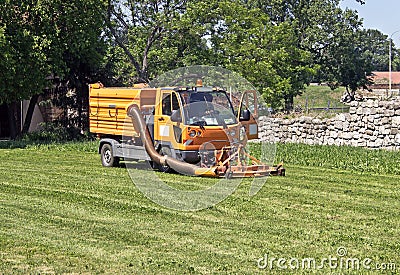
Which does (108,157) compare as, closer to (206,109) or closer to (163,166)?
(163,166)

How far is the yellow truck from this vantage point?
15.9 m

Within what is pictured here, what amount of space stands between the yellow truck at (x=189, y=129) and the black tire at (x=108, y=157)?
1.37ft

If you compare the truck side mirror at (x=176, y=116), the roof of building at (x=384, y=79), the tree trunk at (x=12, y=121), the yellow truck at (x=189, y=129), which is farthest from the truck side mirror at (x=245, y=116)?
the roof of building at (x=384, y=79)

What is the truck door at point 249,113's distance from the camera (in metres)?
17.0

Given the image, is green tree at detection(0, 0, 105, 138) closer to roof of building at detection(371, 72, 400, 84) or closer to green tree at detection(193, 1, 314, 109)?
green tree at detection(193, 1, 314, 109)

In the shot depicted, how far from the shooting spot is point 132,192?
14.2 metres

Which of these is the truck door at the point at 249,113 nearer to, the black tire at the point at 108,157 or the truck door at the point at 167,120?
the truck door at the point at 167,120

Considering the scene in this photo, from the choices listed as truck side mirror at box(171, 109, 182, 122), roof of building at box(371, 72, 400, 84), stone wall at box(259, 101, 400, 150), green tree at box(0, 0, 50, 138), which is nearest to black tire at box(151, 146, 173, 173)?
truck side mirror at box(171, 109, 182, 122)

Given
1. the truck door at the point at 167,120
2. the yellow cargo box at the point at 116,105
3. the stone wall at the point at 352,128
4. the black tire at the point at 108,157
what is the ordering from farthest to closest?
the stone wall at the point at 352,128 → the black tire at the point at 108,157 → the yellow cargo box at the point at 116,105 → the truck door at the point at 167,120

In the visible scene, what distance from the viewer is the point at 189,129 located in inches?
646

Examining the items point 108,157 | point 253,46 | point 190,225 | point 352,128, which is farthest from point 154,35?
point 190,225

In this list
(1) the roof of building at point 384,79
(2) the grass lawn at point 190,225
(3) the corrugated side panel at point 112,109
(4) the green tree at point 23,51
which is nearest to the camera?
(2) the grass lawn at point 190,225

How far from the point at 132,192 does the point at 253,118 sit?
4.43m

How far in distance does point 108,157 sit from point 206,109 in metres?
3.85
